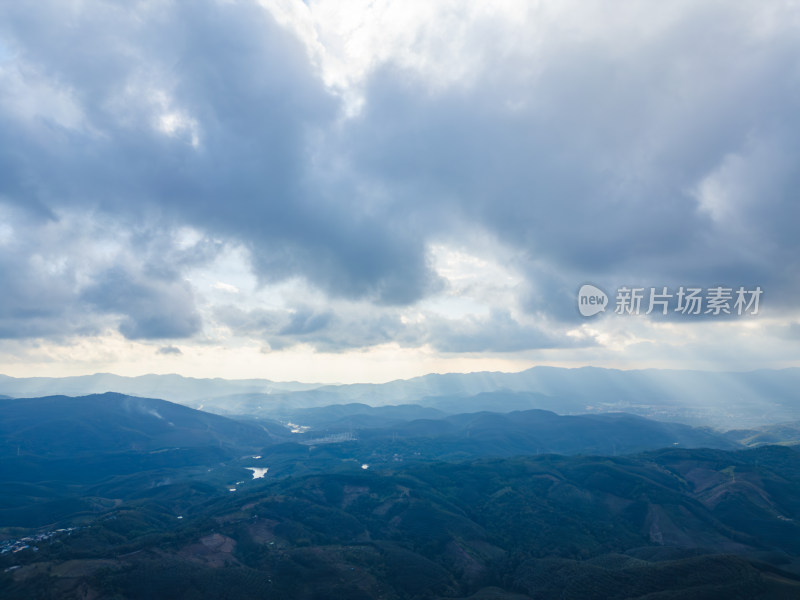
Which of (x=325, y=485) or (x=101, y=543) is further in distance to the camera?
(x=325, y=485)

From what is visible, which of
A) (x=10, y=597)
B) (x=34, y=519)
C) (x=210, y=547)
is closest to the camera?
(x=10, y=597)

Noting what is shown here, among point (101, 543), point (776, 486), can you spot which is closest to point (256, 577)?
point (101, 543)

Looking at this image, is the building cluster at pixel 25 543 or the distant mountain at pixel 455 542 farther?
the building cluster at pixel 25 543

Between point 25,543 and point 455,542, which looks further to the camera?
point 455,542

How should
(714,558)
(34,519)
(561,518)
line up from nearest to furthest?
(714,558) < (561,518) < (34,519)

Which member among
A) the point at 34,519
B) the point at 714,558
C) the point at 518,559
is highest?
the point at 714,558

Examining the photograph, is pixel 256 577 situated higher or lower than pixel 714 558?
lower

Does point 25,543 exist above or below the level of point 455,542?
below

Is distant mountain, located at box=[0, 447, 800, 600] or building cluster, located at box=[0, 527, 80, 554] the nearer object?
distant mountain, located at box=[0, 447, 800, 600]

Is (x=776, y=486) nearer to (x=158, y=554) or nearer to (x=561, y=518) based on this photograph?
(x=561, y=518)
